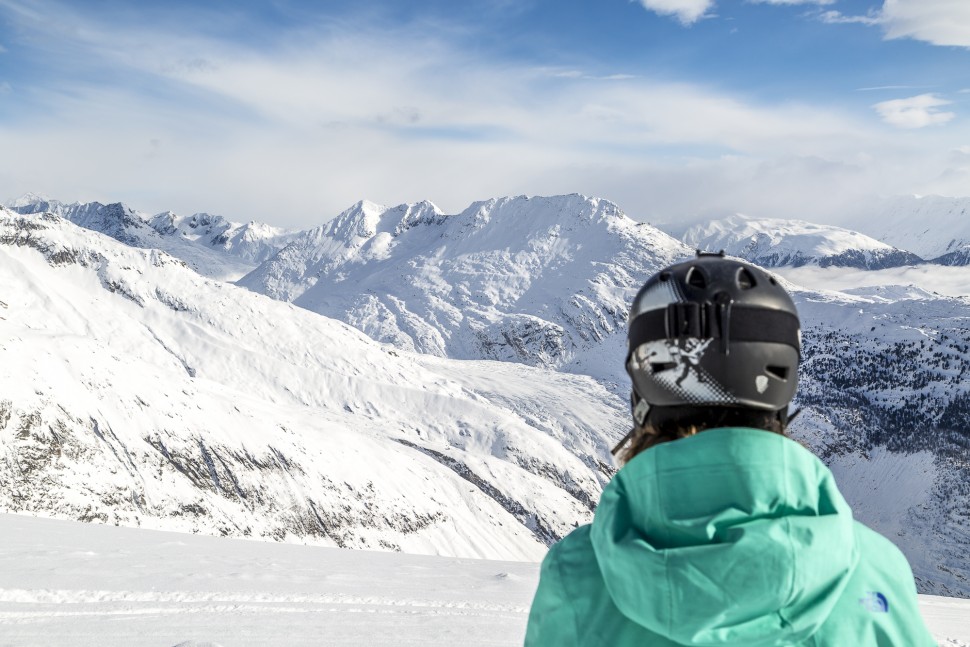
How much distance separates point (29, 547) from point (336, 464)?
195 ft

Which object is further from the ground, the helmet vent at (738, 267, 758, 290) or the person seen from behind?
the helmet vent at (738, 267, 758, 290)

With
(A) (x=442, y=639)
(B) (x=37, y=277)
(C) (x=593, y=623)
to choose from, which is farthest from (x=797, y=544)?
(B) (x=37, y=277)

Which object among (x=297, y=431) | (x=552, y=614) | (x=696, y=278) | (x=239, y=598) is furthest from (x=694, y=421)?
(x=297, y=431)

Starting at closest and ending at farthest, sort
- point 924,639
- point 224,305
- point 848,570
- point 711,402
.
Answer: point 848,570 → point 924,639 → point 711,402 → point 224,305

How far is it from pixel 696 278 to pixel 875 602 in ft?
4.44

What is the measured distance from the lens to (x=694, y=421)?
8.43 ft

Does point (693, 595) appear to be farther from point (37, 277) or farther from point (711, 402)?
point (37, 277)

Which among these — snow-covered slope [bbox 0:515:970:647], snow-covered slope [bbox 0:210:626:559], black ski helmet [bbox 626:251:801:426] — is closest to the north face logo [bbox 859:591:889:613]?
black ski helmet [bbox 626:251:801:426]

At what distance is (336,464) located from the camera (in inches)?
2800

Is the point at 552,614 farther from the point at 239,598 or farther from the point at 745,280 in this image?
the point at 239,598

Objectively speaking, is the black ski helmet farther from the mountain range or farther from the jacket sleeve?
the mountain range

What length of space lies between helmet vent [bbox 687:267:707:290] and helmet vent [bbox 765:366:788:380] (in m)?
0.44

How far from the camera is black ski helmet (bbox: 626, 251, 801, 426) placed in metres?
2.57

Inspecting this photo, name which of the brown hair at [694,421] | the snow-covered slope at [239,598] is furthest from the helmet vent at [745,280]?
the snow-covered slope at [239,598]
